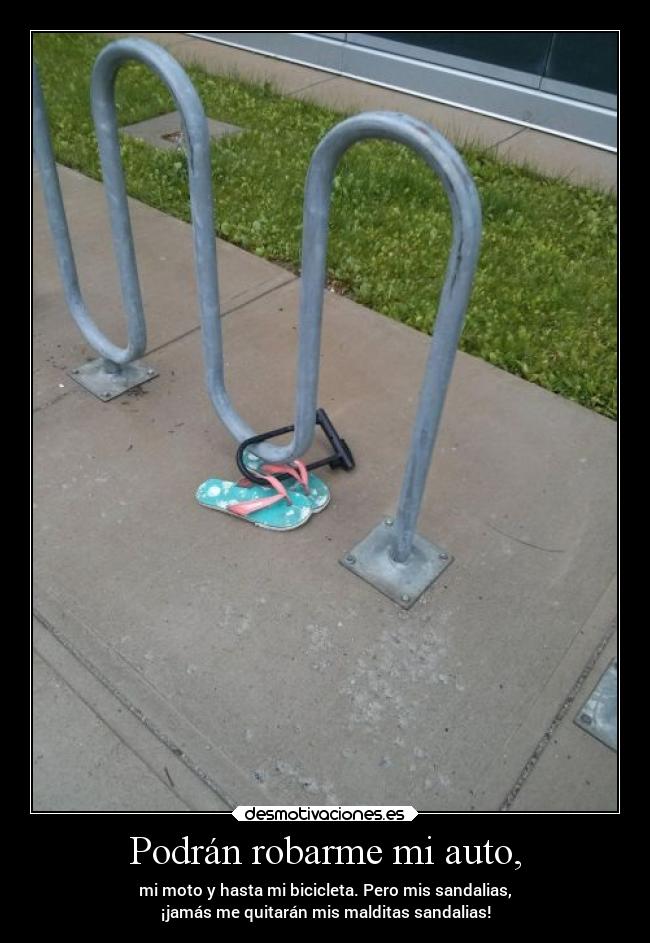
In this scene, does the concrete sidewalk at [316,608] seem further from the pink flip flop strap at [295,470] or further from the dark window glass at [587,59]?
the dark window glass at [587,59]

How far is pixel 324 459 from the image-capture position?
8.20 ft

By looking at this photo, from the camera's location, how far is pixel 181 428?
8.76ft

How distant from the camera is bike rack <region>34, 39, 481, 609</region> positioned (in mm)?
1481

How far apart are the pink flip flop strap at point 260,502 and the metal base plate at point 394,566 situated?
1.01 feet

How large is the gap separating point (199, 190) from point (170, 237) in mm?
2068

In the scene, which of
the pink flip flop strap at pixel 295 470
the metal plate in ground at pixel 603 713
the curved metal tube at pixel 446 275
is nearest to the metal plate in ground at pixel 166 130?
the pink flip flop strap at pixel 295 470

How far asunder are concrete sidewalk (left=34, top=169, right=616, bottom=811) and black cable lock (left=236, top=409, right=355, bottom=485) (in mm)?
68

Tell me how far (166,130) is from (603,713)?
4.89 metres

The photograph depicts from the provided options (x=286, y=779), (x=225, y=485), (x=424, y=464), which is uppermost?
(x=424, y=464)

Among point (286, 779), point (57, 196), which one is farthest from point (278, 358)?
point (286, 779)

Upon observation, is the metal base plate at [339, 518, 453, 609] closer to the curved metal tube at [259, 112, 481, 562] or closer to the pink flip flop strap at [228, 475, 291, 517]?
the curved metal tube at [259, 112, 481, 562]

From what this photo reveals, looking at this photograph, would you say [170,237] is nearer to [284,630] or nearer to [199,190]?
[199,190]

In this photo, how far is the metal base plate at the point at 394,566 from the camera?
213 cm

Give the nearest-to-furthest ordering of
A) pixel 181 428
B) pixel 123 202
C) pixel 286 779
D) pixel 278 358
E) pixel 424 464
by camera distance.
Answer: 1. pixel 286 779
2. pixel 424 464
3. pixel 123 202
4. pixel 181 428
5. pixel 278 358
